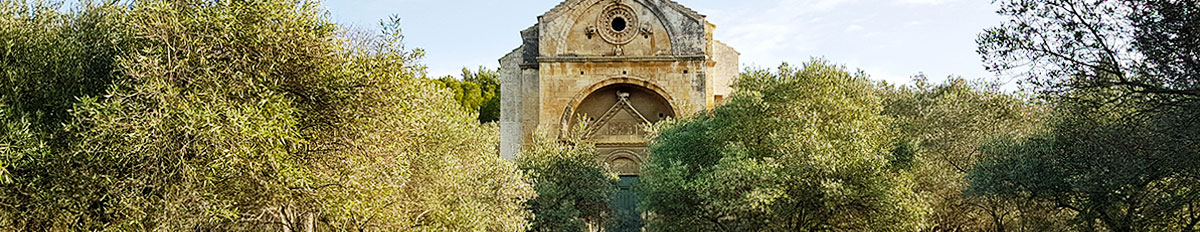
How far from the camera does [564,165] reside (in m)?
26.1

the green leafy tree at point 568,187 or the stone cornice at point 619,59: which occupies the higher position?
the stone cornice at point 619,59

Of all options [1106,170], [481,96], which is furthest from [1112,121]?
[481,96]

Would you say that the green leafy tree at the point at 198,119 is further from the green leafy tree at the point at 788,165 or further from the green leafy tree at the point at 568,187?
the green leafy tree at the point at 568,187

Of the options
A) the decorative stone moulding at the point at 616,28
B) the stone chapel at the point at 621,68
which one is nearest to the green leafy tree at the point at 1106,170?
the stone chapel at the point at 621,68

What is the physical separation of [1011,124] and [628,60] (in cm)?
1302

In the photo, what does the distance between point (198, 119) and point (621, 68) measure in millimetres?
22510

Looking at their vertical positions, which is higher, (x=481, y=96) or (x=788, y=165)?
(x=481, y=96)

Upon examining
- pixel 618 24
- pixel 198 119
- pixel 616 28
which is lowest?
pixel 198 119

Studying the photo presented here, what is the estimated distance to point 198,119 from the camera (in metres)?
11.3

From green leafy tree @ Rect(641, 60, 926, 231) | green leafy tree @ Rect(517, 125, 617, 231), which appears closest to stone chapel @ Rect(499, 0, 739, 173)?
green leafy tree @ Rect(517, 125, 617, 231)

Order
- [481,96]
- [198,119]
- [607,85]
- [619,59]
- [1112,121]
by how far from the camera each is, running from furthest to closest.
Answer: [481,96] < [607,85] < [619,59] < [1112,121] < [198,119]

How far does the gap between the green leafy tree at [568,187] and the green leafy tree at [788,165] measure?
2553 millimetres

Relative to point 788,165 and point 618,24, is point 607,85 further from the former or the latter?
point 788,165

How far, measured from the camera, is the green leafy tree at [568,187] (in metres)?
24.3
